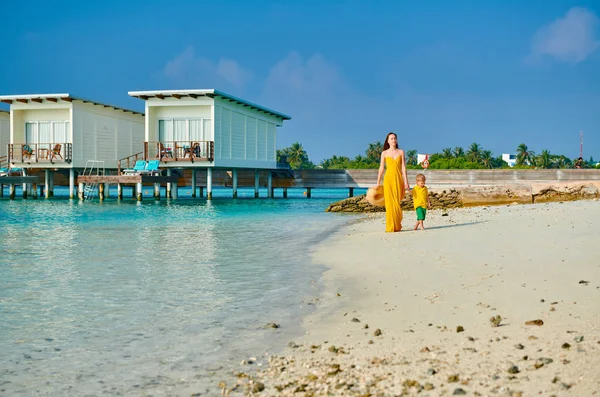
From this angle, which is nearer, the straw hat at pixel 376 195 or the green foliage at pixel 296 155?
the straw hat at pixel 376 195

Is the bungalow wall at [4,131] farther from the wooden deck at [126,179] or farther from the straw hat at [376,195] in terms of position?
the straw hat at [376,195]

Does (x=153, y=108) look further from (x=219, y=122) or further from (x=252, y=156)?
(x=252, y=156)

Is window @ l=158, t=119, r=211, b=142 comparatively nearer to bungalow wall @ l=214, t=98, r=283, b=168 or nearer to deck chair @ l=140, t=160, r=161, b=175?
bungalow wall @ l=214, t=98, r=283, b=168

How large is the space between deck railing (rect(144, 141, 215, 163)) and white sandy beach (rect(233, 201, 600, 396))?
25510 millimetres

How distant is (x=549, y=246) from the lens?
945cm

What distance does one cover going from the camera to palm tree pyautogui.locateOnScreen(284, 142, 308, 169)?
127250mm

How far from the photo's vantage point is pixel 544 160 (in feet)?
398

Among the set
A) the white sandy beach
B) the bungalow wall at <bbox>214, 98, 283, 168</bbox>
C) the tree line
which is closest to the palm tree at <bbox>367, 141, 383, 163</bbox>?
the tree line

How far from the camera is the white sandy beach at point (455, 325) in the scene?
388cm

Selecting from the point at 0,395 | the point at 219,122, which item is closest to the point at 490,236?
the point at 0,395

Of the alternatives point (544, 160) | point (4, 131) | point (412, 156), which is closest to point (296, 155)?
point (412, 156)

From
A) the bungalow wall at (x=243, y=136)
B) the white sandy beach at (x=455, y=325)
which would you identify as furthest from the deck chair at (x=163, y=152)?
the white sandy beach at (x=455, y=325)

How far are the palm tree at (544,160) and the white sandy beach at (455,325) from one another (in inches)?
4655

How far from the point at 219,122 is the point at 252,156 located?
5801mm
